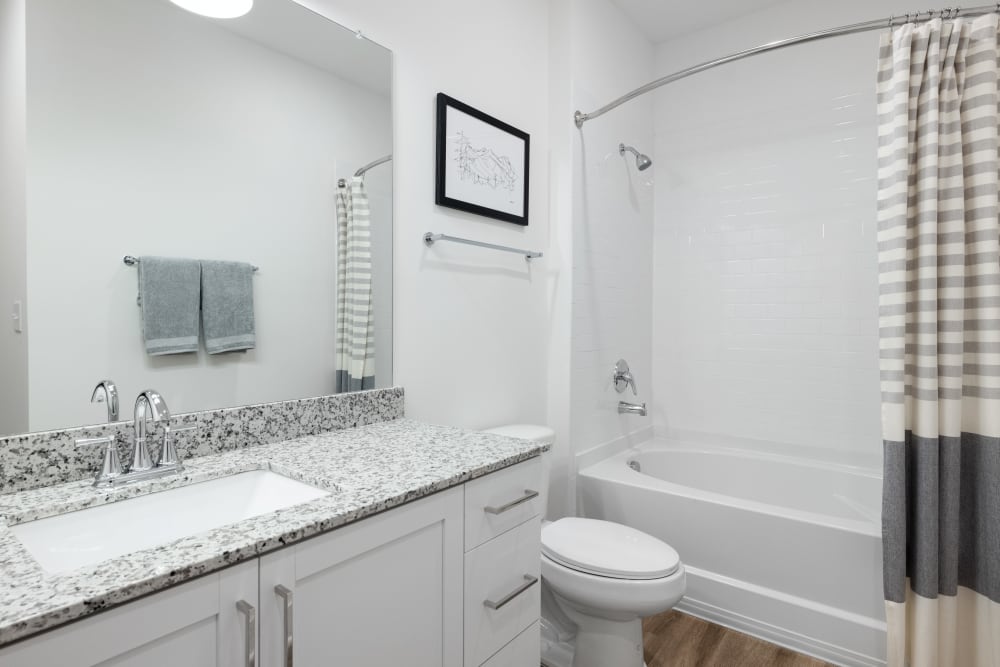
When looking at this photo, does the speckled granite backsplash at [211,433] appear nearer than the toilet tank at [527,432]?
Yes

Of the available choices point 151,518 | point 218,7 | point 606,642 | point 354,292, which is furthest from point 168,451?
point 606,642

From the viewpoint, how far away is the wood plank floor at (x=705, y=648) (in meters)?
1.77

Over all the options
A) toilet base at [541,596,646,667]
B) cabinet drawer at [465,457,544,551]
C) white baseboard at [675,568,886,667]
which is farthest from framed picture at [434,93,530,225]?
white baseboard at [675,568,886,667]

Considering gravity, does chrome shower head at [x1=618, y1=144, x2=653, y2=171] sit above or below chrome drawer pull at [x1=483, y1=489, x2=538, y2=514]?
above

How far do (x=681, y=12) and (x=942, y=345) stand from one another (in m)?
2.04

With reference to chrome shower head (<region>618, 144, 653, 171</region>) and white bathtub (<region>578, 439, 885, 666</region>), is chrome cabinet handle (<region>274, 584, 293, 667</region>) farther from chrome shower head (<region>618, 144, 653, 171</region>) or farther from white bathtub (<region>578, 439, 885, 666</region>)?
chrome shower head (<region>618, 144, 653, 171</region>)

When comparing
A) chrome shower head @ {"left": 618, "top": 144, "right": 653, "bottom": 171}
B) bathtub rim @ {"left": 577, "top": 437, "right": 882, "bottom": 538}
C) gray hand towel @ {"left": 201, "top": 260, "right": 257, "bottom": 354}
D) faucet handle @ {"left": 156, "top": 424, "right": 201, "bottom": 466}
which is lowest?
bathtub rim @ {"left": 577, "top": 437, "right": 882, "bottom": 538}

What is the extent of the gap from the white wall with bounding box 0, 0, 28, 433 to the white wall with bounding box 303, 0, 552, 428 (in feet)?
2.21

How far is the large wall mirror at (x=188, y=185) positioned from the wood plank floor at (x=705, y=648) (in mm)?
1393

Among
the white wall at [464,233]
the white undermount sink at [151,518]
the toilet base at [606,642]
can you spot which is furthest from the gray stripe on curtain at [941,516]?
the white undermount sink at [151,518]

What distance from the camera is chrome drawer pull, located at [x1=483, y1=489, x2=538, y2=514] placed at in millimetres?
1139

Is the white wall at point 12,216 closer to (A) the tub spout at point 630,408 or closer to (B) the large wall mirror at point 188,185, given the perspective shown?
(B) the large wall mirror at point 188,185

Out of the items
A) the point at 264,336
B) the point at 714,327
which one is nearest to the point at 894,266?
the point at 714,327

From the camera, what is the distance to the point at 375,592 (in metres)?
0.90
